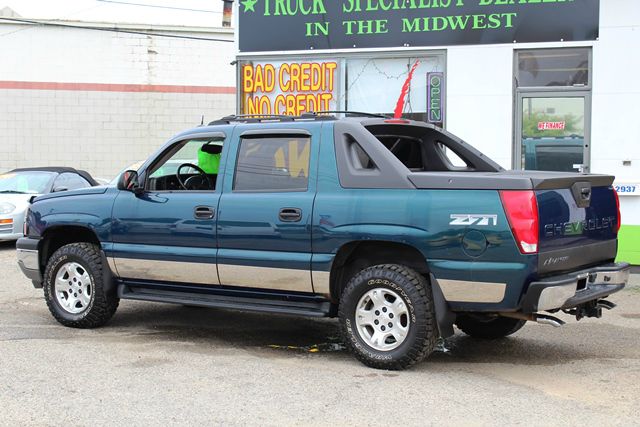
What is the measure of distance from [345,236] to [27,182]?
411 inches

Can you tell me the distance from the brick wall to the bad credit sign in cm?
1172

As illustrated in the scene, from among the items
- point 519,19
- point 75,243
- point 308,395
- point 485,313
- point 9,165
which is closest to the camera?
point 308,395

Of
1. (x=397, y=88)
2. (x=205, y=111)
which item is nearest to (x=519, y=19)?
(x=397, y=88)

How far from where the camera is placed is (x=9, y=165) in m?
24.0

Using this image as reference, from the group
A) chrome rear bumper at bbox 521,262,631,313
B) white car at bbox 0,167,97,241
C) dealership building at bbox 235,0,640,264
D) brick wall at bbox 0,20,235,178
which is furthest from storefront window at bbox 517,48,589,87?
brick wall at bbox 0,20,235,178

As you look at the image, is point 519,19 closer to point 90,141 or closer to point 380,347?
point 380,347

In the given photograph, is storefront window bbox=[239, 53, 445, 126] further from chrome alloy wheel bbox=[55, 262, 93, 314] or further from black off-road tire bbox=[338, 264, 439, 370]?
black off-road tire bbox=[338, 264, 439, 370]

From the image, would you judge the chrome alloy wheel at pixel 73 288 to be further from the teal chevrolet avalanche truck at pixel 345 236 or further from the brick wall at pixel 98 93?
the brick wall at pixel 98 93

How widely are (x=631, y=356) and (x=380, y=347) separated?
214 cm

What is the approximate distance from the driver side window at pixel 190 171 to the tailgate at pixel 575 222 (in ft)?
9.44

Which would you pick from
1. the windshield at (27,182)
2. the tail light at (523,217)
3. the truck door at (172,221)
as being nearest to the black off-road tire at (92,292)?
the truck door at (172,221)

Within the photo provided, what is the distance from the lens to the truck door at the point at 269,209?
21.3 ft

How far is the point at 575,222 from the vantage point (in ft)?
19.7

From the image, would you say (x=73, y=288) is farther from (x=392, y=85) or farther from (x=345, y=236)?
(x=392, y=85)
